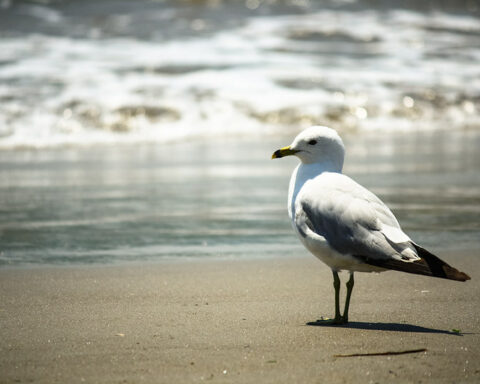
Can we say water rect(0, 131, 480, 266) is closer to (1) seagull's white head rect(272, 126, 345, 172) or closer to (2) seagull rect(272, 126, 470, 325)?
(1) seagull's white head rect(272, 126, 345, 172)

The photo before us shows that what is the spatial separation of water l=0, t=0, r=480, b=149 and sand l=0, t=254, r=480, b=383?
7743 millimetres

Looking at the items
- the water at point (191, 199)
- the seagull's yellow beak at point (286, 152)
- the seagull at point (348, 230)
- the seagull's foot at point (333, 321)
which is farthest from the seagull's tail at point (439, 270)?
the water at point (191, 199)

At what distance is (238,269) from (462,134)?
905 centimetres

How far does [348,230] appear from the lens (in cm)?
310

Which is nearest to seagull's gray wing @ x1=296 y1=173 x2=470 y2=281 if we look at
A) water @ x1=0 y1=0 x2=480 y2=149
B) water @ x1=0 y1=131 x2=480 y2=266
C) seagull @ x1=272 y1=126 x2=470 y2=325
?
seagull @ x1=272 y1=126 x2=470 y2=325

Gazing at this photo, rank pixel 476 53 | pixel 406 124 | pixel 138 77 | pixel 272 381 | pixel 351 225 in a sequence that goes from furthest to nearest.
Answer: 1. pixel 476 53
2. pixel 138 77
3. pixel 406 124
4. pixel 351 225
5. pixel 272 381

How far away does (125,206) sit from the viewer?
6387 mm

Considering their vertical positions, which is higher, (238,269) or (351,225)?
(351,225)

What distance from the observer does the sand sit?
2.52 m

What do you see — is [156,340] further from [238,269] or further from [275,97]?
[275,97]

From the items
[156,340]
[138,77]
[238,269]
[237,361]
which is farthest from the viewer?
[138,77]

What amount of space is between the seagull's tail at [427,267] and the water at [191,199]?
5.78ft

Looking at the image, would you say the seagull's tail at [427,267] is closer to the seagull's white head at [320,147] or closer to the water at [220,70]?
the seagull's white head at [320,147]

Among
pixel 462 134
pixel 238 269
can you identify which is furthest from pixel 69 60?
pixel 238 269
